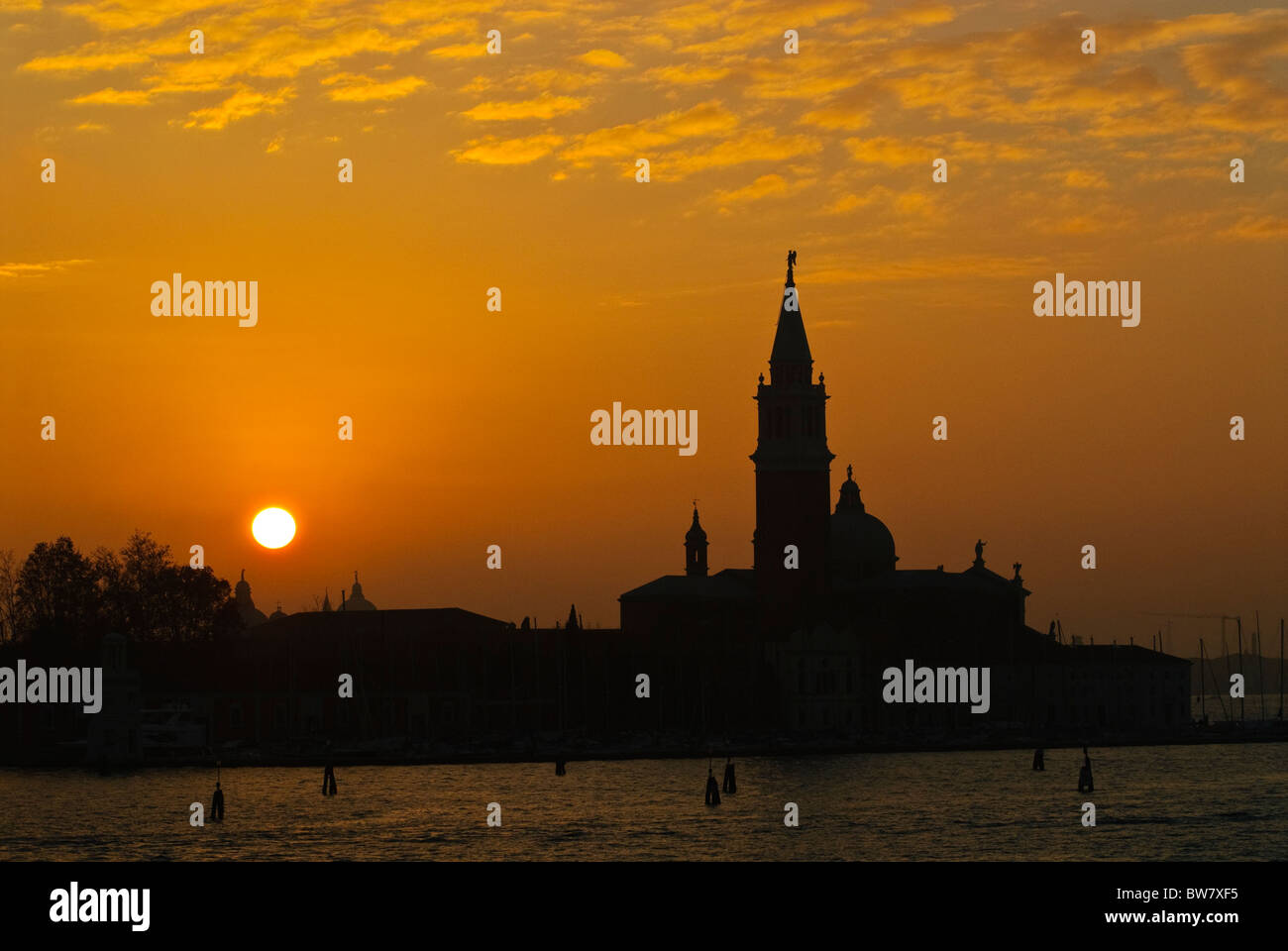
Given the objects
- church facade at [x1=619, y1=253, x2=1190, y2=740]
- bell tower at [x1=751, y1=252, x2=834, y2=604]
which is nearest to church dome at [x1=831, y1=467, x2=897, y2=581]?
church facade at [x1=619, y1=253, x2=1190, y2=740]

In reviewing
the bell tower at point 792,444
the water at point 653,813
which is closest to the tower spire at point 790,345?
the bell tower at point 792,444

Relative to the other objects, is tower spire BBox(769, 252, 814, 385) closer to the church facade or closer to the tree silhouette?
the church facade

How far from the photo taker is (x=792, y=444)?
114625 millimetres

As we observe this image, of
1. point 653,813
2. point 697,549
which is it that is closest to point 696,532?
point 697,549

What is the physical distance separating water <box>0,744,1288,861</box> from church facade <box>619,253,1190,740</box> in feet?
62.6

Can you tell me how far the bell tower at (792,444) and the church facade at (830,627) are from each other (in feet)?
0.26

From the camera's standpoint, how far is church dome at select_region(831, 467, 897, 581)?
129m

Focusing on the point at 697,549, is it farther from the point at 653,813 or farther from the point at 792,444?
the point at 653,813

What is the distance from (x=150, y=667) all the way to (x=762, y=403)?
36.0 meters

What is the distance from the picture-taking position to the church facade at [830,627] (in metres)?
115

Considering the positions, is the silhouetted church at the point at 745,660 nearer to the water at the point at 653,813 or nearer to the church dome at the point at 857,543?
the church dome at the point at 857,543

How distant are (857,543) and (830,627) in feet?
29.5

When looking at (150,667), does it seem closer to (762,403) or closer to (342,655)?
(342,655)
